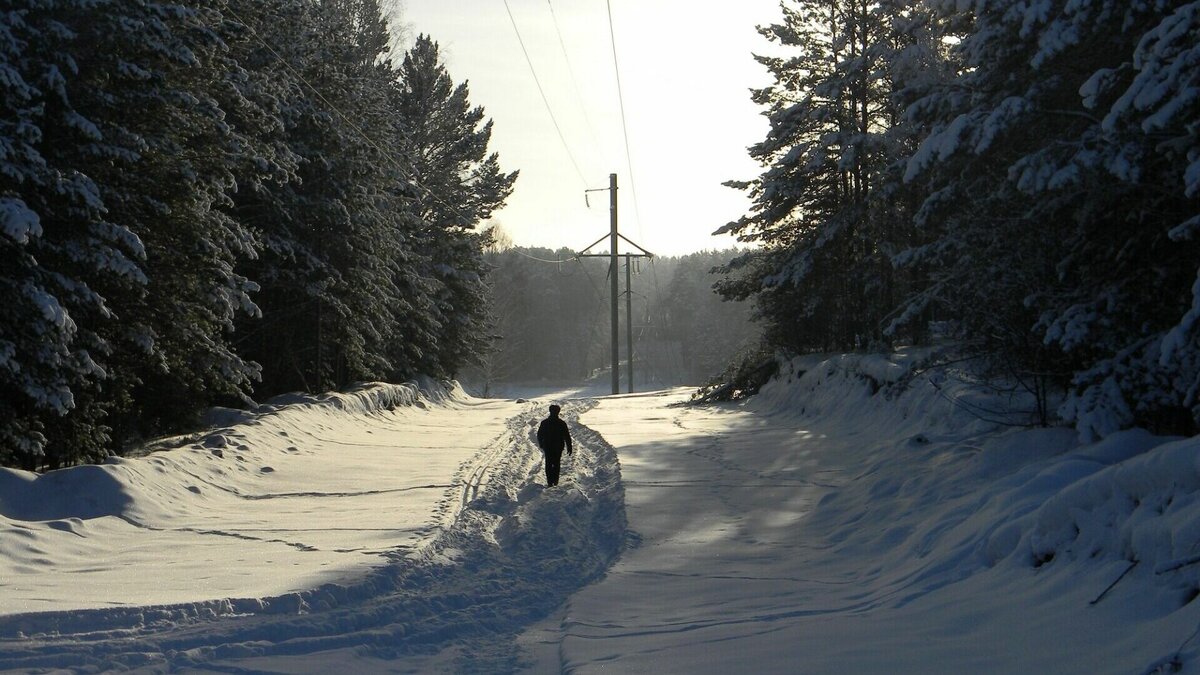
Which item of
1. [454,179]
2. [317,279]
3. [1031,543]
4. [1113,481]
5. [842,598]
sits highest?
[454,179]

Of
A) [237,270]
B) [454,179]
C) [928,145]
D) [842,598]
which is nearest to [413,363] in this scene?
[454,179]

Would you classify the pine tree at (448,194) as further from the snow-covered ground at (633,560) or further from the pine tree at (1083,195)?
the pine tree at (1083,195)

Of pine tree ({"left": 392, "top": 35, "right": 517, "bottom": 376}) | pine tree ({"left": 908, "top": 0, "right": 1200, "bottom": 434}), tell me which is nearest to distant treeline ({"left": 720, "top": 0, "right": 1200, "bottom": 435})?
pine tree ({"left": 908, "top": 0, "right": 1200, "bottom": 434})

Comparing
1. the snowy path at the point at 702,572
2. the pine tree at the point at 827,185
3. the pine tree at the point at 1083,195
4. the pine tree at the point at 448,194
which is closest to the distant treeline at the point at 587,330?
the pine tree at the point at 448,194

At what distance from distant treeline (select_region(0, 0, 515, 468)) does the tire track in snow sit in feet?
15.4

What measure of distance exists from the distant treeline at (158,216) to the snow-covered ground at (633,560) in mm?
1288

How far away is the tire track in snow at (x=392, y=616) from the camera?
5883 mm

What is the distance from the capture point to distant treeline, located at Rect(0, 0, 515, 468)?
34.8 ft

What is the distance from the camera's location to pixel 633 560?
902cm

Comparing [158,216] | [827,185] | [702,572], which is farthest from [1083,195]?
[827,185]

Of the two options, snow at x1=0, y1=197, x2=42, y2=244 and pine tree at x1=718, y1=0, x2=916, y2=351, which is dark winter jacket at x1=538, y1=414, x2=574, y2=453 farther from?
pine tree at x1=718, y1=0, x2=916, y2=351

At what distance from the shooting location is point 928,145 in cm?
1115

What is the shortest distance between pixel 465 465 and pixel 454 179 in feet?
98.6

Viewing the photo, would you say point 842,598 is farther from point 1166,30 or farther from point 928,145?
point 928,145
